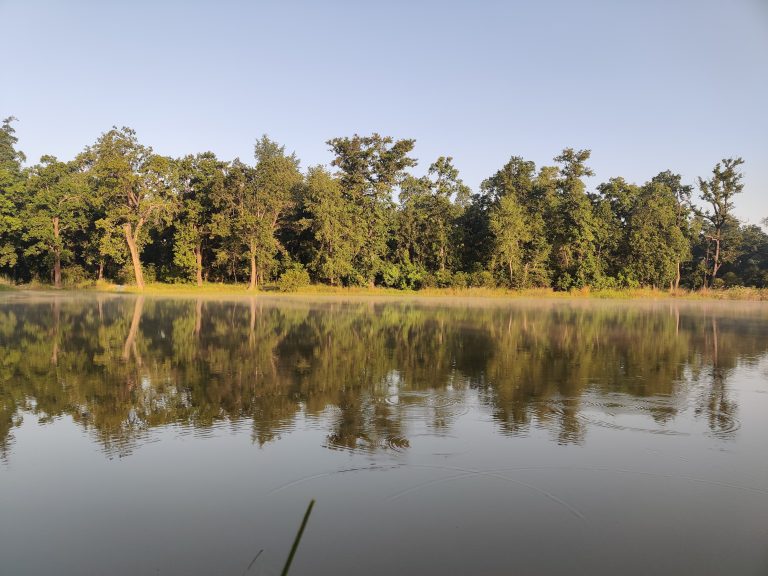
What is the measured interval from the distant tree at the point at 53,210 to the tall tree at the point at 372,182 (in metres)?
21.5

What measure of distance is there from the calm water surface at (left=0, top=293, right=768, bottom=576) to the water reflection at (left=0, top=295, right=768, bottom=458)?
0.21 ft

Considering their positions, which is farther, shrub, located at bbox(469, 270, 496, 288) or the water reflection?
shrub, located at bbox(469, 270, 496, 288)

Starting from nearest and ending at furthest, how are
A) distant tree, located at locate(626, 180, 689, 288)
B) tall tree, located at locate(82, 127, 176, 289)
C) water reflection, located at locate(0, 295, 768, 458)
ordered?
water reflection, located at locate(0, 295, 768, 458) → tall tree, located at locate(82, 127, 176, 289) → distant tree, located at locate(626, 180, 689, 288)

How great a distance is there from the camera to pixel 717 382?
12.0 m

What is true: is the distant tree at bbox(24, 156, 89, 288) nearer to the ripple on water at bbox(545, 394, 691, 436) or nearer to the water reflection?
the water reflection

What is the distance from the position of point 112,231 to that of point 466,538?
49080 mm

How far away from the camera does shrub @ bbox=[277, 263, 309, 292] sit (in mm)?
49844

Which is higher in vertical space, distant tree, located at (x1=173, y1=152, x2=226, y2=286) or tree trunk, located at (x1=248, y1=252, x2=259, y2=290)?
distant tree, located at (x1=173, y1=152, x2=226, y2=286)

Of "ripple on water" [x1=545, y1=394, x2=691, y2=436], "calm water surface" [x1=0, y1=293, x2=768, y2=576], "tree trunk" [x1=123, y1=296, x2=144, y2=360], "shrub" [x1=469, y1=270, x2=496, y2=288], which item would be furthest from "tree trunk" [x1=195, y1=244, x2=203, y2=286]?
"ripple on water" [x1=545, y1=394, x2=691, y2=436]

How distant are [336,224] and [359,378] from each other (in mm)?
37992

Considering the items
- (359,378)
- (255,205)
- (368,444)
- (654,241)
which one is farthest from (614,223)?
(368,444)

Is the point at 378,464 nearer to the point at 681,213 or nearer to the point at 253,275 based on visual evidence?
the point at 253,275

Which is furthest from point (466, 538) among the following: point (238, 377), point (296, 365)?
point (296, 365)

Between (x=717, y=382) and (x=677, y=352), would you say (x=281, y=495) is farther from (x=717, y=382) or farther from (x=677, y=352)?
(x=677, y=352)
